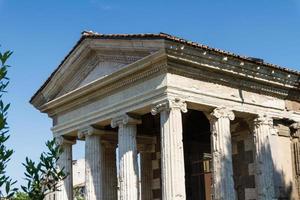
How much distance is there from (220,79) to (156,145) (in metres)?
4.91

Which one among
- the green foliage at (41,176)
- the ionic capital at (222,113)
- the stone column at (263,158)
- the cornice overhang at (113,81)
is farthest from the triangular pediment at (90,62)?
the green foliage at (41,176)

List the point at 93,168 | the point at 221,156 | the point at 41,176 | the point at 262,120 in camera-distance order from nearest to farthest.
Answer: the point at 41,176
the point at 221,156
the point at 262,120
the point at 93,168

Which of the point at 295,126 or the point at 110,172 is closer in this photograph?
the point at 295,126

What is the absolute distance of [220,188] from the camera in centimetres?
1284

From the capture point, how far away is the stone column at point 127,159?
13305 millimetres

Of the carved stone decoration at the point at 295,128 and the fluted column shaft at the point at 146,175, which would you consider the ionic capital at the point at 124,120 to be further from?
the carved stone decoration at the point at 295,128

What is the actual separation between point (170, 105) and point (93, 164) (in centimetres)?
374

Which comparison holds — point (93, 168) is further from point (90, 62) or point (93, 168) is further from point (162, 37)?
point (162, 37)

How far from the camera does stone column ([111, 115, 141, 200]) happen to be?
1330 cm

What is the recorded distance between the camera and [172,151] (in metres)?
12.1

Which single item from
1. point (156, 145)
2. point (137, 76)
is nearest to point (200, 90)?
point (137, 76)

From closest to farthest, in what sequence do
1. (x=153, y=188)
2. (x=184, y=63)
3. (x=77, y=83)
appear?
(x=184, y=63)
(x=77, y=83)
(x=153, y=188)

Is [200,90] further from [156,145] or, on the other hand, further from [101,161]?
[156,145]

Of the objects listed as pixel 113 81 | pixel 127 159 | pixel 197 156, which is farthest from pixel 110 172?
pixel 113 81
